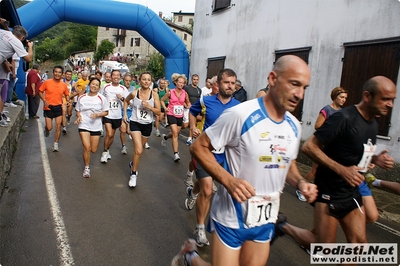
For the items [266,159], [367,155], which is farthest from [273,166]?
[367,155]

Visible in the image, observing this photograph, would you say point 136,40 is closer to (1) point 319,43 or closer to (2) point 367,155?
(1) point 319,43

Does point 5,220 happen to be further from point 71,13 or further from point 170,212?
point 71,13

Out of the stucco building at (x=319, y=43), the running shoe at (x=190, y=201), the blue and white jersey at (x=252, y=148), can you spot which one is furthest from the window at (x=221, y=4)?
the blue and white jersey at (x=252, y=148)

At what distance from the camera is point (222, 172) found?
214cm

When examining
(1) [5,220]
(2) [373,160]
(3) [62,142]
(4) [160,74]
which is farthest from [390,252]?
(4) [160,74]

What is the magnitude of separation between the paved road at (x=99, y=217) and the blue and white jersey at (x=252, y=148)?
159 centimetres

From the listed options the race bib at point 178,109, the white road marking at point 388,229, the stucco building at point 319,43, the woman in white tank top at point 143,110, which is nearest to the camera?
the white road marking at point 388,229

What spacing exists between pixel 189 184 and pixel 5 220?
104 inches

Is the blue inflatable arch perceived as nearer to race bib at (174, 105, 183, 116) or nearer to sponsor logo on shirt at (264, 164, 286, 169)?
race bib at (174, 105, 183, 116)

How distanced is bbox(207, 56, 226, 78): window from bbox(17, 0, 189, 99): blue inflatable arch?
2072 millimetres

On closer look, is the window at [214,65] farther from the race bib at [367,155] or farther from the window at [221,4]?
the race bib at [367,155]

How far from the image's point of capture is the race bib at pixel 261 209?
2180 mm

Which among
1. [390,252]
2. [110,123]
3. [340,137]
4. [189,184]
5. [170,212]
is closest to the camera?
[340,137]

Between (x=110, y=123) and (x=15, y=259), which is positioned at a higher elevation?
(x=110, y=123)
